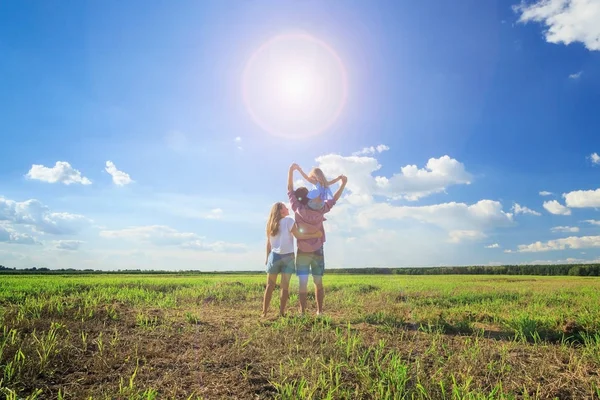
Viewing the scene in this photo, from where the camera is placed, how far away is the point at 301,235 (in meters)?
7.38

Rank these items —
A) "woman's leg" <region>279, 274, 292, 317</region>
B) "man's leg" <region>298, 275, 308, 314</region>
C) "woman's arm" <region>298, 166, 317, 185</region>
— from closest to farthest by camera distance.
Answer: "man's leg" <region>298, 275, 308, 314</region>, "woman's leg" <region>279, 274, 292, 317</region>, "woman's arm" <region>298, 166, 317, 185</region>

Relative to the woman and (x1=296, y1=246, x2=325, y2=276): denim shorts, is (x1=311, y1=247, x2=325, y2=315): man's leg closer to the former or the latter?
(x1=296, y1=246, x2=325, y2=276): denim shorts

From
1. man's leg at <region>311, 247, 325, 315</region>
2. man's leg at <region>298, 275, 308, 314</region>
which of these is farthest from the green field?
man's leg at <region>311, 247, 325, 315</region>

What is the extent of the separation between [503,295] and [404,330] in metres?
9.68

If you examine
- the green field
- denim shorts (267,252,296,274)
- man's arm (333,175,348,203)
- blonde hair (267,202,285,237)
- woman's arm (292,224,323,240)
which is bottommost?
the green field

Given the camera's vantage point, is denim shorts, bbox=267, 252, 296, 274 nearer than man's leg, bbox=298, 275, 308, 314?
No

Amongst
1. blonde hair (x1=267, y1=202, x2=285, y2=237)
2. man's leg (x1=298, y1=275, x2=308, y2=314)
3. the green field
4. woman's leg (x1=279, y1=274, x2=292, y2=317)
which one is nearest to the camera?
the green field

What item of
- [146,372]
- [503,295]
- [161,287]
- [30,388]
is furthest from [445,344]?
[161,287]

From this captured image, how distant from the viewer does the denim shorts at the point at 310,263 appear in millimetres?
7359

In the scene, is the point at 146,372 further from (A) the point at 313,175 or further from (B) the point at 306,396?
(A) the point at 313,175

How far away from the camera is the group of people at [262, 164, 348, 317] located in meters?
7.37

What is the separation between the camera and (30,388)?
380 centimetres

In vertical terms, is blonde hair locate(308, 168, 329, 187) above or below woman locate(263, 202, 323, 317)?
above

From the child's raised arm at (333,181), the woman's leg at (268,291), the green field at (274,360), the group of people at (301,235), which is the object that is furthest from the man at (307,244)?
the green field at (274,360)
